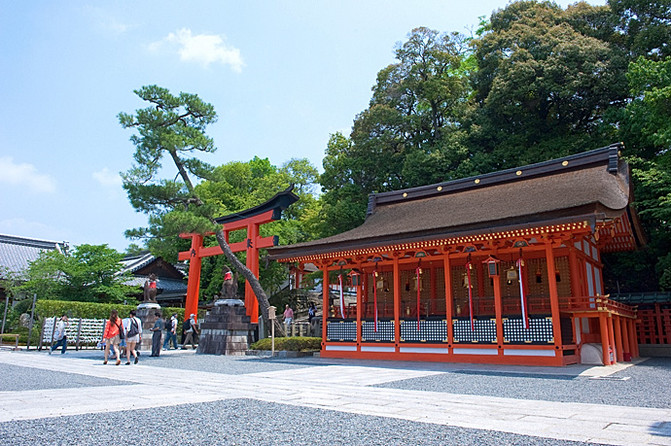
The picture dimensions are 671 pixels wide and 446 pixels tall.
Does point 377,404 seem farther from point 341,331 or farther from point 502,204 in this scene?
point 502,204

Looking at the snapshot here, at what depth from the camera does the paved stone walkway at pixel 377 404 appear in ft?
14.5

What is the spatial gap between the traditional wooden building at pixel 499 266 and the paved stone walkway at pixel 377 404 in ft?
14.6

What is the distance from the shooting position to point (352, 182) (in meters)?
25.2

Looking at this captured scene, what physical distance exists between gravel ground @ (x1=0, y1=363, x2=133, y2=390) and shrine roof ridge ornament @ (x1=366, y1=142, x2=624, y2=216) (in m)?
12.8

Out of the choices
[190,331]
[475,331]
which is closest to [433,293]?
[475,331]

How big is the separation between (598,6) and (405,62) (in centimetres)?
1041

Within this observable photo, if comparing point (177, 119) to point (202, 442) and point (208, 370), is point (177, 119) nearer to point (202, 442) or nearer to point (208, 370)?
point (208, 370)

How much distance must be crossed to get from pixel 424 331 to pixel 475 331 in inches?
61.1

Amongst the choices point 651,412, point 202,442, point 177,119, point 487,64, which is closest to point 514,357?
point 651,412

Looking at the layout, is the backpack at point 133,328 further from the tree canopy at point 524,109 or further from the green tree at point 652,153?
the green tree at point 652,153

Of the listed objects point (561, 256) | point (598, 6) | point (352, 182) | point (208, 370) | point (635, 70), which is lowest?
point (208, 370)

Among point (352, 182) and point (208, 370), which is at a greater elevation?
point (352, 182)

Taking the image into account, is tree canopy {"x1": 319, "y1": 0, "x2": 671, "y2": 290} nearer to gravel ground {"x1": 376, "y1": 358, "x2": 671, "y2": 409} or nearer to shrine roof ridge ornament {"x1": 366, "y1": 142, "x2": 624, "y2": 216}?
shrine roof ridge ornament {"x1": 366, "y1": 142, "x2": 624, "y2": 216}

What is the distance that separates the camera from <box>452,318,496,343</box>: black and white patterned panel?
39.5ft
